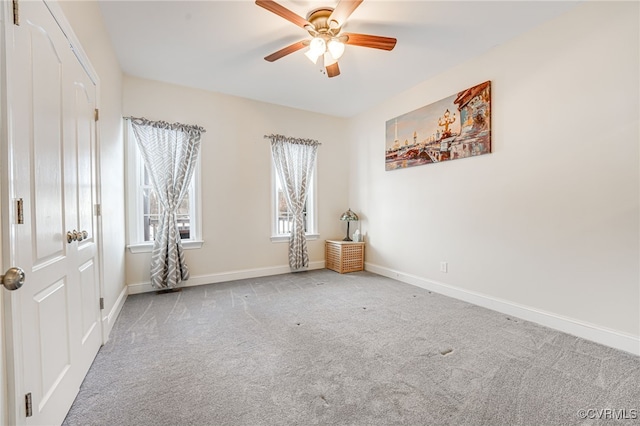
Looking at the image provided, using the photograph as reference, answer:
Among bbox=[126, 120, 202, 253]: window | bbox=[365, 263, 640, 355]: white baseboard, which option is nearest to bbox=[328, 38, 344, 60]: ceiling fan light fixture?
bbox=[126, 120, 202, 253]: window

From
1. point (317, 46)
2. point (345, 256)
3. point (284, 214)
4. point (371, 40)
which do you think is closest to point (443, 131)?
point (371, 40)

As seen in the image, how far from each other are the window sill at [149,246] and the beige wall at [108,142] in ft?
0.63

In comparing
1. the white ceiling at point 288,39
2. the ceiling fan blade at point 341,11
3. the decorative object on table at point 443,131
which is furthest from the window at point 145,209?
the decorative object on table at point 443,131

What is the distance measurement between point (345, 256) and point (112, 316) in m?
3.13

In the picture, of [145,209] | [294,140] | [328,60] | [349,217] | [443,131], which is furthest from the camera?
[349,217]

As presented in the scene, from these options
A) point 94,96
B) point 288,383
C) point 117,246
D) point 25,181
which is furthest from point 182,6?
point 288,383

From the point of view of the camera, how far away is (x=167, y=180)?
11.8 ft

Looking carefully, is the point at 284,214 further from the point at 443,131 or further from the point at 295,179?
the point at 443,131

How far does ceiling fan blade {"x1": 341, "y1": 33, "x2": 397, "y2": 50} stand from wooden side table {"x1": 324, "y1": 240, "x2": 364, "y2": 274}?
292 cm

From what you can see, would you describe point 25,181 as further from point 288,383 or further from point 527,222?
point 527,222

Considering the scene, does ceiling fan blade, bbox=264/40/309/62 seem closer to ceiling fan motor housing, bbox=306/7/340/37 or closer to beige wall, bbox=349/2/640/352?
ceiling fan motor housing, bbox=306/7/340/37

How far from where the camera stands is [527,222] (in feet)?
8.95

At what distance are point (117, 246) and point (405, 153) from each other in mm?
3802

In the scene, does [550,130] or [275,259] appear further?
[275,259]
